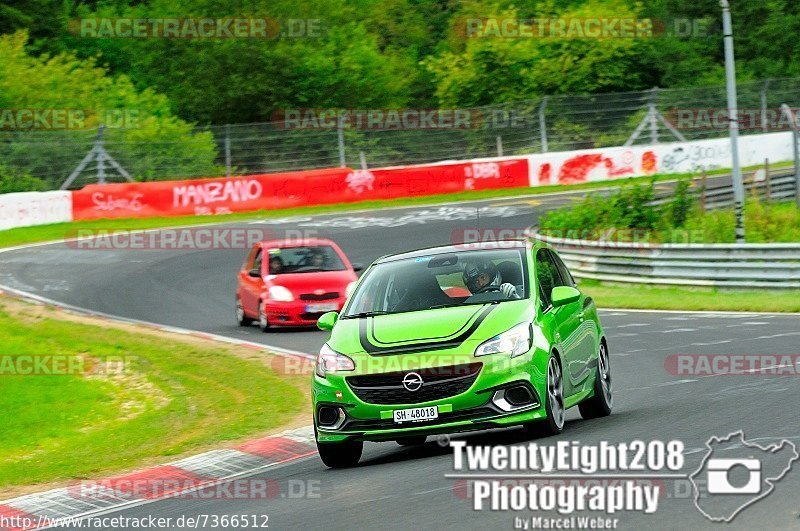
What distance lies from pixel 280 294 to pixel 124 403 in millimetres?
6331

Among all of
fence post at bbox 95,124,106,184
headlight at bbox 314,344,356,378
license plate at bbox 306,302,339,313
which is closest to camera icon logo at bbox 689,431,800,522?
headlight at bbox 314,344,356,378

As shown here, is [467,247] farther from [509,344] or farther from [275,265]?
[275,265]

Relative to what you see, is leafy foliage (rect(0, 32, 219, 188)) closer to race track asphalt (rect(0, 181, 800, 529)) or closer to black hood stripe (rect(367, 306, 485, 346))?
race track asphalt (rect(0, 181, 800, 529))

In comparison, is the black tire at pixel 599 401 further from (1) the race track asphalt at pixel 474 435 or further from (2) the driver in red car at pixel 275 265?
(2) the driver in red car at pixel 275 265

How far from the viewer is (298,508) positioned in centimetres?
912

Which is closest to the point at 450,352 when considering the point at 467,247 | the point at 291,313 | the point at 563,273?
the point at 467,247

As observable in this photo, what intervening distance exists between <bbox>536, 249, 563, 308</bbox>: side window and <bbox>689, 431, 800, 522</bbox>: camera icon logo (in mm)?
1985

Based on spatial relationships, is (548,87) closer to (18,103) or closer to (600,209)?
(18,103)

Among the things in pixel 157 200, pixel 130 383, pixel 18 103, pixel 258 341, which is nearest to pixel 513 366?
pixel 130 383

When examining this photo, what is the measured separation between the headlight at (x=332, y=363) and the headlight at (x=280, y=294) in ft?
39.7

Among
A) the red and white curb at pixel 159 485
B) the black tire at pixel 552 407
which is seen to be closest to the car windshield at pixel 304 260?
the red and white curb at pixel 159 485

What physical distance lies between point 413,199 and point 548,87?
20990 mm

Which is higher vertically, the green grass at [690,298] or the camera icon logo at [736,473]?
the camera icon logo at [736,473]

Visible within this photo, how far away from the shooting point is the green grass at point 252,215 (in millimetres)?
37562
